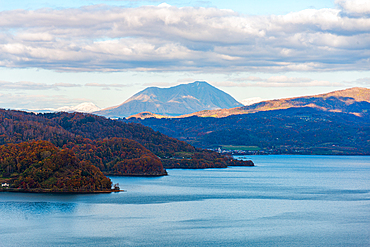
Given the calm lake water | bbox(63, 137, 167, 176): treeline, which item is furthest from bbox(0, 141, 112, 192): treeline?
bbox(63, 137, 167, 176): treeline

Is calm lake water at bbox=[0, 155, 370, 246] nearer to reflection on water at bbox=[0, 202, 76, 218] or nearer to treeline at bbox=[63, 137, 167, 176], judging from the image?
reflection on water at bbox=[0, 202, 76, 218]

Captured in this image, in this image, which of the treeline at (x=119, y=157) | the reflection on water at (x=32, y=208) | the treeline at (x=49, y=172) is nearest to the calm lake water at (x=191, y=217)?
the reflection on water at (x=32, y=208)

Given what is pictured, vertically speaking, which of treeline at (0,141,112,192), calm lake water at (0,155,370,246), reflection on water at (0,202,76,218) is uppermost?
treeline at (0,141,112,192)

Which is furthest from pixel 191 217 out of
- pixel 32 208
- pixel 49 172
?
pixel 49 172

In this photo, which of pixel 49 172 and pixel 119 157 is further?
pixel 119 157

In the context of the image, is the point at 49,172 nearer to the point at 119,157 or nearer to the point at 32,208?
the point at 32,208
